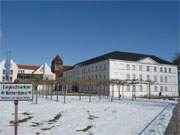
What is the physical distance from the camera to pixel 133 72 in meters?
58.2

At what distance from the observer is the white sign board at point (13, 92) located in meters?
6.36

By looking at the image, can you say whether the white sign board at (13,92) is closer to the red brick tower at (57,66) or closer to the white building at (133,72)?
the white building at (133,72)

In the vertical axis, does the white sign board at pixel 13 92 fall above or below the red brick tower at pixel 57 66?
below

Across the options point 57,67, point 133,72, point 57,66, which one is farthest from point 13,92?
point 57,66

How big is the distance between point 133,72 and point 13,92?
5317 centimetres

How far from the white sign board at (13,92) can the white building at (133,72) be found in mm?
46120

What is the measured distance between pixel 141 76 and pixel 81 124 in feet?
164

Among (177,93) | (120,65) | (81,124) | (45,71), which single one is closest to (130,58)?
(120,65)

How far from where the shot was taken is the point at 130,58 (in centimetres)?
5944

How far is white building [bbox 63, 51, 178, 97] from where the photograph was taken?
5528 cm

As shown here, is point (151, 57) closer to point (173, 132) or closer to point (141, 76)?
point (141, 76)

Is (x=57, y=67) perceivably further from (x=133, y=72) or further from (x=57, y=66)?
(x=133, y=72)

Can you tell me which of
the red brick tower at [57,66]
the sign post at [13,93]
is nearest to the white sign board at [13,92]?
the sign post at [13,93]

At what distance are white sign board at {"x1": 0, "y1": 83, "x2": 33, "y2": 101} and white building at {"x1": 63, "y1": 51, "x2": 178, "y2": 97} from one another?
4612cm
